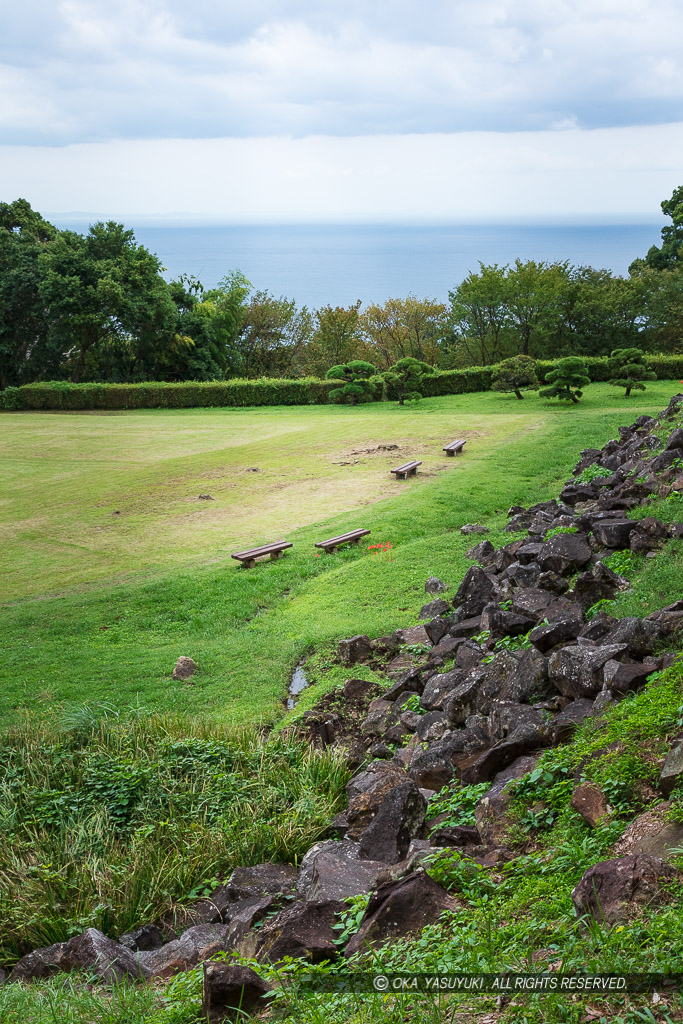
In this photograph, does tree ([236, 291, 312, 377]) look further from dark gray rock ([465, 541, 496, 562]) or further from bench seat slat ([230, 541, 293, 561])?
dark gray rock ([465, 541, 496, 562])

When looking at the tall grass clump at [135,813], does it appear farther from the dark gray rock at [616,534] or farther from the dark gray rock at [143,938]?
the dark gray rock at [616,534]

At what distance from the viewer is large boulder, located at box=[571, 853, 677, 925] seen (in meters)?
3.38

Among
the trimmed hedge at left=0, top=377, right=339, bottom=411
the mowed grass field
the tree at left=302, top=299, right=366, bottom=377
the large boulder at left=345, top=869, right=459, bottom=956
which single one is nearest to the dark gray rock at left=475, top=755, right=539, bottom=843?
the large boulder at left=345, top=869, right=459, bottom=956

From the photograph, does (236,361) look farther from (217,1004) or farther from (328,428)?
(217,1004)

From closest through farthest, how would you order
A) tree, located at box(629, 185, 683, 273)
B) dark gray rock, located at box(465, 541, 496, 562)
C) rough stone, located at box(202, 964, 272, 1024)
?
rough stone, located at box(202, 964, 272, 1024)
dark gray rock, located at box(465, 541, 496, 562)
tree, located at box(629, 185, 683, 273)

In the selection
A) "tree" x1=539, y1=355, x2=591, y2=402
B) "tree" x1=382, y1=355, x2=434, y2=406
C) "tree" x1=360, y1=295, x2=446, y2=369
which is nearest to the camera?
"tree" x1=539, y1=355, x2=591, y2=402

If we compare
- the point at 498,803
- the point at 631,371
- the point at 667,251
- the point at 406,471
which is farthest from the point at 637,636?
the point at 667,251

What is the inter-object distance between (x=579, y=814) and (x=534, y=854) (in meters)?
0.35

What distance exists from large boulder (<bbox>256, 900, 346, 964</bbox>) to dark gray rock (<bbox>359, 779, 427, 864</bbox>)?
0.84m

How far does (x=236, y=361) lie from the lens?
55.8 m

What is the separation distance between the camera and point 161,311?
45.1m

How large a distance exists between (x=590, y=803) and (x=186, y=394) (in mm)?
37646

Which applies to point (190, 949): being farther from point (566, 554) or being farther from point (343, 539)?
point (343, 539)

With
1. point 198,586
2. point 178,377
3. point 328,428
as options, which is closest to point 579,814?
point 198,586
